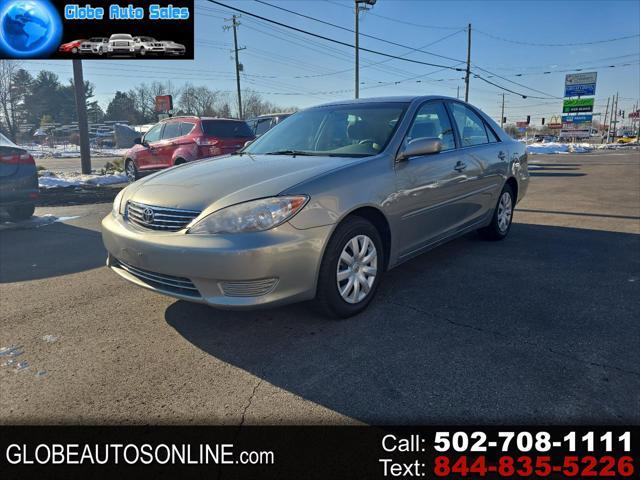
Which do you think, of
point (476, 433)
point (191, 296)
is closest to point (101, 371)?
point (191, 296)

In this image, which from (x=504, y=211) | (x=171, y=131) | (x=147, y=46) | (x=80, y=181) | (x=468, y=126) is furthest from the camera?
(x=147, y=46)

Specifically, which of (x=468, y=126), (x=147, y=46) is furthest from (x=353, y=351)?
(x=147, y=46)

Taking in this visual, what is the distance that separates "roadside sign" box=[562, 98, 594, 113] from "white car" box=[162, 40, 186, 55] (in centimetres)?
4445

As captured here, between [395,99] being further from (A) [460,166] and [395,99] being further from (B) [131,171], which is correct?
(B) [131,171]

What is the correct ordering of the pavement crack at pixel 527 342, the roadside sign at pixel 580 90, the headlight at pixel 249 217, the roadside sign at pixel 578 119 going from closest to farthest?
the pavement crack at pixel 527 342
the headlight at pixel 249 217
the roadside sign at pixel 580 90
the roadside sign at pixel 578 119

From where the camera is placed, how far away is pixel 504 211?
18.0 feet

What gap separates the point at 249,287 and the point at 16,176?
17.9ft

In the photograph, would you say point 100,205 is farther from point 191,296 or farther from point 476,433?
point 476,433

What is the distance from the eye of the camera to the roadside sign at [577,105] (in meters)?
44.3

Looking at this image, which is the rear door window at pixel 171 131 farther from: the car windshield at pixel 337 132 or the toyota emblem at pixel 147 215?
the toyota emblem at pixel 147 215

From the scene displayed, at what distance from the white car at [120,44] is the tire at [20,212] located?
29.1 feet

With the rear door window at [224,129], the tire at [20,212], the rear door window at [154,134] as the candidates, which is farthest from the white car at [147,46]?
the tire at [20,212]

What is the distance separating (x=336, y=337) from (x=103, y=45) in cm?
1529

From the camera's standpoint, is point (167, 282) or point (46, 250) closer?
point (167, 282)
